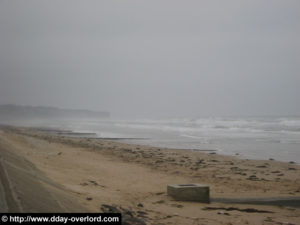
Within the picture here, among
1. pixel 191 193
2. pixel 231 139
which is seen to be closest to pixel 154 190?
pixel 191 193

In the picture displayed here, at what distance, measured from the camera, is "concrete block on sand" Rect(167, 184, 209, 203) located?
7129 mm

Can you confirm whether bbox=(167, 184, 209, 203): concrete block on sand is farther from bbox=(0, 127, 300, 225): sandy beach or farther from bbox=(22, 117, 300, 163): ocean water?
bbox=(22, 117, 300, 163): ocean water

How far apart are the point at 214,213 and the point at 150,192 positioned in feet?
7.07

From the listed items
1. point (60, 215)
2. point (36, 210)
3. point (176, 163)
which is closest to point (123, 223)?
point (60, 215)

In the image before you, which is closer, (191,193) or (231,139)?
(191,193)

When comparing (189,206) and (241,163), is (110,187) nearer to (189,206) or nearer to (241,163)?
(189,206)

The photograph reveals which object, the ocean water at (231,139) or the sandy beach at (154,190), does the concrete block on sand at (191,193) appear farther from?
the ocean water at (231,139)

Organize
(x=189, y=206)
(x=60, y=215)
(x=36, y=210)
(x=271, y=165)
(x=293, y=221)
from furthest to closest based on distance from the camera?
(x=271, y=165) → (x=189, y=206) → (x=293, y=221) → (x=60, y=215) → (x=36, y=210)

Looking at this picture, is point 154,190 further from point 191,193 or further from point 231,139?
point 231,139

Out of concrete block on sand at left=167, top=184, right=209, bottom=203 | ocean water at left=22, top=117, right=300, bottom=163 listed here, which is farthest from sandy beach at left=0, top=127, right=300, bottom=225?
ocean water at left=22, top=117, right=300, bottom=163

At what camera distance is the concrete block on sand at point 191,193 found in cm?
713

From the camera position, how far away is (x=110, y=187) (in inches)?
329

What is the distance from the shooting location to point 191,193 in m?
7.20

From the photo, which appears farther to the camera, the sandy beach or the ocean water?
the ocean water
